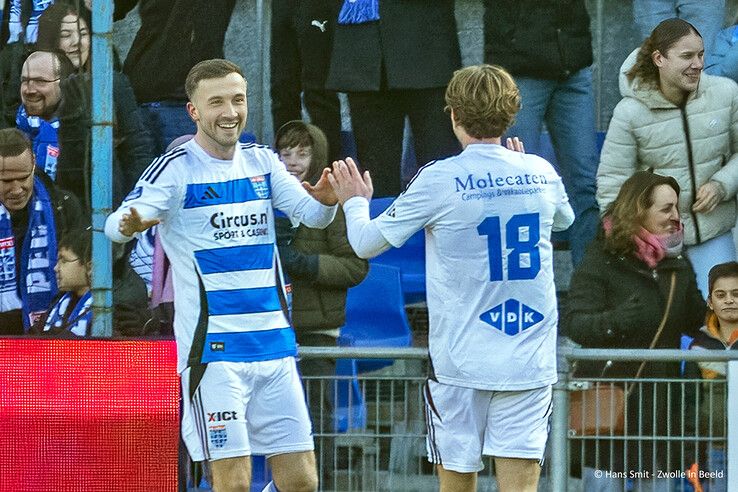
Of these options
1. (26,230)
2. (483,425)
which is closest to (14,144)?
(26,230)

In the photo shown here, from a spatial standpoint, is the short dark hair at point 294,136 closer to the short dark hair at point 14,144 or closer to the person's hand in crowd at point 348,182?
the short dark hair at point 14,144

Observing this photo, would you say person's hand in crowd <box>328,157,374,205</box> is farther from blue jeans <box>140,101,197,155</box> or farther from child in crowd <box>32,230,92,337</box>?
child in crowd <box>32,230,92,337</box>

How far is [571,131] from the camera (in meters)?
7.86

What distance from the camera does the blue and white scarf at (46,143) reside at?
318 inches

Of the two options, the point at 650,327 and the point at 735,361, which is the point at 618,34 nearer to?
the point at 650,327

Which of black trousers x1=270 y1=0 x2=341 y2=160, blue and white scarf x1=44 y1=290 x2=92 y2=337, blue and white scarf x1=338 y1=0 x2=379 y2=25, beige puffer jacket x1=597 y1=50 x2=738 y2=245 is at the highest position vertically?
blue and white scarf x1=338 y1=0 x2=379 y2=25

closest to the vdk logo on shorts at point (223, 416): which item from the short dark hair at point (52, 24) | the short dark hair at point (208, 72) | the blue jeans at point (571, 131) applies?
the short dark hair at point (208, 72)

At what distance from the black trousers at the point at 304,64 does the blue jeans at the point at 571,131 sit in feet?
3.11

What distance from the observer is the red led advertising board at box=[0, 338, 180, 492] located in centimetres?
730

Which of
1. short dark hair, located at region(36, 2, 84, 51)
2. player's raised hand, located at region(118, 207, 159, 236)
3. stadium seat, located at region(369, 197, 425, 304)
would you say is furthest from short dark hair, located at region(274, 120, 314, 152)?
player's raised hand, located at region(118, 207, 159, 236)

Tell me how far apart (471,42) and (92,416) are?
2699 mm

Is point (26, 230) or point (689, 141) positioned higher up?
point (689, 141)

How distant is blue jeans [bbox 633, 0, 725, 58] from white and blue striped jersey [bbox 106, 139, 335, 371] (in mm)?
2319

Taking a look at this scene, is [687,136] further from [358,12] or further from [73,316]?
[73,316]
